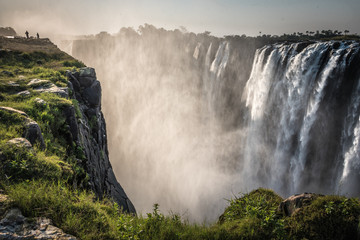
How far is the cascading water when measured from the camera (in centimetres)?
1574

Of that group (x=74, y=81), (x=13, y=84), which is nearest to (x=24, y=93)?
(x=13, y=84)

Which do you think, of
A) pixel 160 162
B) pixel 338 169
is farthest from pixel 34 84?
pixel 160 162

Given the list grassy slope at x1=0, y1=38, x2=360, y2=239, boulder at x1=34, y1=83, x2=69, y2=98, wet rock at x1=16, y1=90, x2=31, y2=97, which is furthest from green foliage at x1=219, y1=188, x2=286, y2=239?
wet rock at x1=16, y1=90, x2=31, y2=97

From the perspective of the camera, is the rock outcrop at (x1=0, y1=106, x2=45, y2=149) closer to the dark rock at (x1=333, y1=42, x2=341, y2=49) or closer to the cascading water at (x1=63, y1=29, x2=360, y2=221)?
the cascading water at (x1=63, y1=29, x2=360, y2=221)

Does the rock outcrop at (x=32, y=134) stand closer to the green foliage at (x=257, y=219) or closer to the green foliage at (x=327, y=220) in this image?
the green foliage at (x=257, y=219)

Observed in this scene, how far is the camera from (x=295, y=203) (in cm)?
381

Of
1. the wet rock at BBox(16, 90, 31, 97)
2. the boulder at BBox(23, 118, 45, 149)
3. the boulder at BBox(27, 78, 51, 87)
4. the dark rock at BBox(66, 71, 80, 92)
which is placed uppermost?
the dark rock at BBox(66, 71, 80, 92)

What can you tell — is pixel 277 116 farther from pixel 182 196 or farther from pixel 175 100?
pixel 175 100

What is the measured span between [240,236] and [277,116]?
22249 millimetres

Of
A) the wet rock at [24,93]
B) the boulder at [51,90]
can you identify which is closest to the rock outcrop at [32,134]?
the wet rock at [24,93]

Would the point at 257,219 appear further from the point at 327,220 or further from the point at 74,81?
the point at 74,81

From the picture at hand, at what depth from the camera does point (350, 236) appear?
3246 mm

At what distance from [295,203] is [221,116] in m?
34.4

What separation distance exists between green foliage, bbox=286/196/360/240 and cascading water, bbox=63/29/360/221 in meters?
1.19
